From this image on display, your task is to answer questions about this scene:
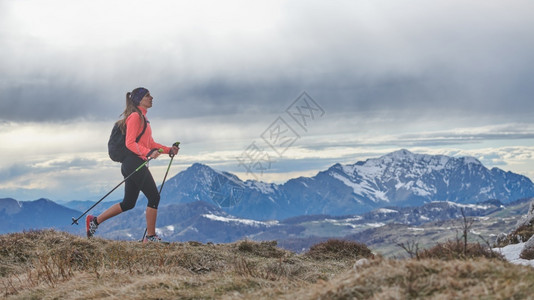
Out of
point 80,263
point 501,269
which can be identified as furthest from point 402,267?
point 80,263

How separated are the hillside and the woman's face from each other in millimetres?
4865

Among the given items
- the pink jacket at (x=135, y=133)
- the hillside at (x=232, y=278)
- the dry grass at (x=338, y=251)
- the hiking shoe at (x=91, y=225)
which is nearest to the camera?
the hillside at (x=232, y=278)

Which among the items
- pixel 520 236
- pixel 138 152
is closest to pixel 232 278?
pixel 138 152

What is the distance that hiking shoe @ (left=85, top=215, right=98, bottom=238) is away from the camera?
17.5 meters

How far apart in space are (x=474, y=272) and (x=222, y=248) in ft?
37.5

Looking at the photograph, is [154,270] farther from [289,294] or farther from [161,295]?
[289,294]

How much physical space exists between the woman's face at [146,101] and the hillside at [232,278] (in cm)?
486

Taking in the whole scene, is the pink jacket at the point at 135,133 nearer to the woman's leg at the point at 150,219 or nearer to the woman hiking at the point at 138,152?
the woman hiking at the point at 138,152

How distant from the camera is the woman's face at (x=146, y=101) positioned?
17047 mm

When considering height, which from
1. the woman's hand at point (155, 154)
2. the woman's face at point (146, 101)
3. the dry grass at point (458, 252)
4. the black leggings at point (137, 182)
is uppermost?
the woman's face at point (146, 101)

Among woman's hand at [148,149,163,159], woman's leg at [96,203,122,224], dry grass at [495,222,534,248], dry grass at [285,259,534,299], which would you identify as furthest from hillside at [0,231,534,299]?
dry grass at [495,222,534,248]

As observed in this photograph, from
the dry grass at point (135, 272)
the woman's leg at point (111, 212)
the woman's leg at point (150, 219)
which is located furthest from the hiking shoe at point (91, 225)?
the woman's leg at point (150, 219)

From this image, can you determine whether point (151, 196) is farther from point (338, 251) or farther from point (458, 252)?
point (458, 252)

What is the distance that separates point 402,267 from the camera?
6.91 meters
